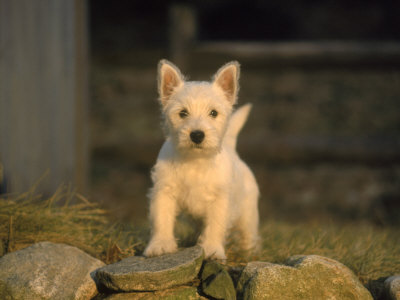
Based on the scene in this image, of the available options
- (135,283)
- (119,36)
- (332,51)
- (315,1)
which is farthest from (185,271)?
(315,1)

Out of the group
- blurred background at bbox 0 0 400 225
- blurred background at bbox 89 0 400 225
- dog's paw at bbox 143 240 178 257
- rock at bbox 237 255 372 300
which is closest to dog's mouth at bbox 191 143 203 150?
dog's paw at bbox 143 240 178 257

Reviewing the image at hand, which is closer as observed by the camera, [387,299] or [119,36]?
[387,299]

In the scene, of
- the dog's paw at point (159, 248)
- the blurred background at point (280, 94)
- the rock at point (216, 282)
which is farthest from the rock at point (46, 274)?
the blurred background at point (280, 94)

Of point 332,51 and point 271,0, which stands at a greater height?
point 271,0

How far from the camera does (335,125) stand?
30.5ft

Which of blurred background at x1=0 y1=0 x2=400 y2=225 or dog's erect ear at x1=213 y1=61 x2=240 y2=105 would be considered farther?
blurred background at x1=0 y1=0 x2=400 y2=225

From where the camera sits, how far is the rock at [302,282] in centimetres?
297

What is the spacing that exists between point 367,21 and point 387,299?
838cm

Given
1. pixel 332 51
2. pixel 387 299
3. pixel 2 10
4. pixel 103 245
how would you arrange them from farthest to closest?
pixel 332 51 < pixel 2 10 < pixel 103 245 < pixel 387 299

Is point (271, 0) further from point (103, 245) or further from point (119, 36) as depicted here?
point (103, 245)

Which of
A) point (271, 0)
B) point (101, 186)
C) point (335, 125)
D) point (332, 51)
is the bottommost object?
point (101, 186)

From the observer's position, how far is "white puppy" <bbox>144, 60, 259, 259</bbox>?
10.8ft

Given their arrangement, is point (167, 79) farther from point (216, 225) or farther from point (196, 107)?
point (216, 225)

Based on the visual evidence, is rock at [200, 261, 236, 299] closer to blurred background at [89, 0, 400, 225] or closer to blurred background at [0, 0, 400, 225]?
blurred background at [0, 0, 400, 225]
